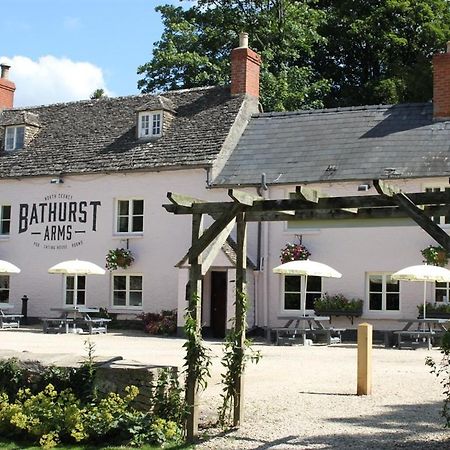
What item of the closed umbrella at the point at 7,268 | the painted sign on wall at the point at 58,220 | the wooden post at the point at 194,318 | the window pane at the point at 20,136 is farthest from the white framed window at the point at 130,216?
the wooden post at the point at 194,318

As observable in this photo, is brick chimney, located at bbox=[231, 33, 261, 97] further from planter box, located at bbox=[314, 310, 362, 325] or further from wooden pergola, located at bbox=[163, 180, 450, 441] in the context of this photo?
wooden pergola, located at bbox=[163, 180, 450, 441]

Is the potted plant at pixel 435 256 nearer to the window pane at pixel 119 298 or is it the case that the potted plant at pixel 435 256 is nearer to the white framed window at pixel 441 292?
the white framed window at pixel 441 292

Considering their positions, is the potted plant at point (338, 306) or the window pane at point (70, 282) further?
the window pane at point (70, 282)

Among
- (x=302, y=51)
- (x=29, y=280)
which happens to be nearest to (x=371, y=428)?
(x=29, y=280)

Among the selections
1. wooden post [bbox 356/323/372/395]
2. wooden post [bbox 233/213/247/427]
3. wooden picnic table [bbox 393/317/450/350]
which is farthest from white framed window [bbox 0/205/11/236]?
wooden post [bbox 233/213/247/427]

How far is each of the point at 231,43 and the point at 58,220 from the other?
13602mm

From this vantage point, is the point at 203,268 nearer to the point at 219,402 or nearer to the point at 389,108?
the point at 219,402

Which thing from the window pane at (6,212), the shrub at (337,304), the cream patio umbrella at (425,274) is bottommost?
the shrub at (337,304)

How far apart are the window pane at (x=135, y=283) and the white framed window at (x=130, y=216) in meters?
1.61

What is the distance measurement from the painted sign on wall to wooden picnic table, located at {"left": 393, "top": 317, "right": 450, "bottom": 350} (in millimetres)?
11632

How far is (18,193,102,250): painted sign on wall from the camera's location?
27.8m

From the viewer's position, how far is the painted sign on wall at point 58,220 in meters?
27.8

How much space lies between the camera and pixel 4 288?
29172mm

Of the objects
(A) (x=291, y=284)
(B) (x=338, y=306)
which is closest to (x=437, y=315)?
(B) (x=338, y=306)
